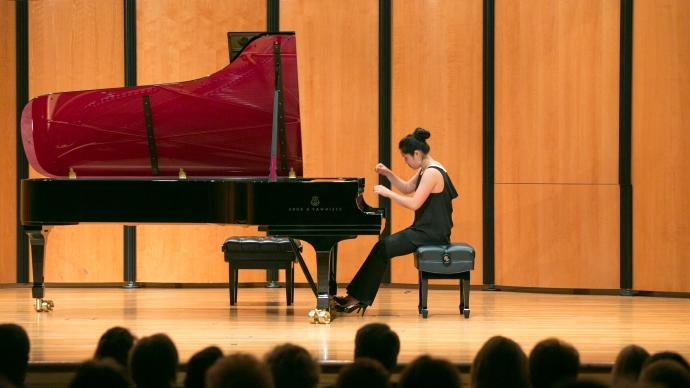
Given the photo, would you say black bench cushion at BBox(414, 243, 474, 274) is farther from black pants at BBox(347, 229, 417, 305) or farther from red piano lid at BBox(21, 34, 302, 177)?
red piano lid at BBox(21, 34, 302, 177)

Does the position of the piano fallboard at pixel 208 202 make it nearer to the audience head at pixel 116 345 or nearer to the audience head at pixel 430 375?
the audience head at pixel 116 345

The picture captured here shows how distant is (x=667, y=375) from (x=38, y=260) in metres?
4.99

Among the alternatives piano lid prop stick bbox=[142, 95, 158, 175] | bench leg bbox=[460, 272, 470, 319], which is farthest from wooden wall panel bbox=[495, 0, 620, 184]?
piano lid prop stick bbox=[142, 95, 158, 175]

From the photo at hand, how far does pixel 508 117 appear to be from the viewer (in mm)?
8492

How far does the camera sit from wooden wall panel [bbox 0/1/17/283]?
873 centimetres

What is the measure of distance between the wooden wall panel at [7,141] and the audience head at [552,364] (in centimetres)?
652

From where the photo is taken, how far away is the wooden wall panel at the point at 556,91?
822 cm

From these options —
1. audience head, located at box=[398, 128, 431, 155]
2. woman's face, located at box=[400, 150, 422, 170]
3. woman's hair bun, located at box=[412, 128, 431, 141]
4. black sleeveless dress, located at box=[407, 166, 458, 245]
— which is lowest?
black sleeveless dress, located at box=[407, 166, 458, 245]

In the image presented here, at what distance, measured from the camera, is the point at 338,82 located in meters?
8.74

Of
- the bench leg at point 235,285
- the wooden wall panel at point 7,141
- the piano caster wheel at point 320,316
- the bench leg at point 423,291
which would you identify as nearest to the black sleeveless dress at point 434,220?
the bench leg at point 423,291

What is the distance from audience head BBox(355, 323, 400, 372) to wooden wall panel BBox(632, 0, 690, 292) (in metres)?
5.19

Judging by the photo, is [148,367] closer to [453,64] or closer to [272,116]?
[272,116]

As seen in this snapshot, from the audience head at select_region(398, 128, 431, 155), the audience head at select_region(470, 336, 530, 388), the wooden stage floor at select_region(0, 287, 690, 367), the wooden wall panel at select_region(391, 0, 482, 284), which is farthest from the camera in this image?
the wooden wall panel at select_region(391, 0, 482, 284)

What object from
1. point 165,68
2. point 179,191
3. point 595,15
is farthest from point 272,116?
point 595,15
